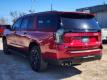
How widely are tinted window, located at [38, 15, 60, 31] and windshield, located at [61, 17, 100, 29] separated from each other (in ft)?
0.71

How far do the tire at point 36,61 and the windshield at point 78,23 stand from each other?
1341 millimetres

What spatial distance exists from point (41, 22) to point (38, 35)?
482mm

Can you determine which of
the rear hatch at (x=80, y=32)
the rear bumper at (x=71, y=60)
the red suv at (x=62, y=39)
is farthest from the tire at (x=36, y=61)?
the rear hatch at (x=80, y=32)

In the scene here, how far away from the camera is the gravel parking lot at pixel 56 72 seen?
23.6ft

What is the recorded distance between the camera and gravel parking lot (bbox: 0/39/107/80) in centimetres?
720

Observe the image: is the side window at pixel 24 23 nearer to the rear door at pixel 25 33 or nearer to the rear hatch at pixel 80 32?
the rear door at pixel 25 33

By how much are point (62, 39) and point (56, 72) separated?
1.61 m

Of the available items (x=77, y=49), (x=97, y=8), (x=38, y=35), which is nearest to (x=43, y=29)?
(x=38, y=35)

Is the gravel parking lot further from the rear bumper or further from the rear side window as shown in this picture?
the rear side window

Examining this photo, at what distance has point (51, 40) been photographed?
6.91 meters

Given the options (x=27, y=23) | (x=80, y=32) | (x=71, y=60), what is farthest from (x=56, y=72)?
(x=27, y=23)

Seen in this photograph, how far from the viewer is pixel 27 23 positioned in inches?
352

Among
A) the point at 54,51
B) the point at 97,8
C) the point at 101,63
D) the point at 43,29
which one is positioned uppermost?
the point at 97,8

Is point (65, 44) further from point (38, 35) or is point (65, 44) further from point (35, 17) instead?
point (35, 17)
